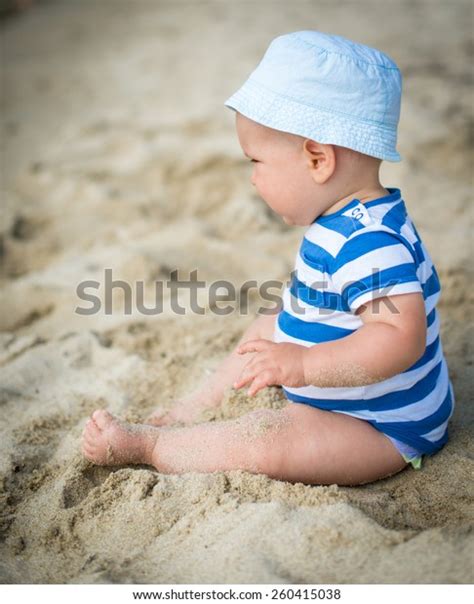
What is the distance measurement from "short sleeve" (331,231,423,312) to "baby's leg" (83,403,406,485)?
0.30m

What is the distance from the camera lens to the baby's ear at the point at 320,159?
5.27ft

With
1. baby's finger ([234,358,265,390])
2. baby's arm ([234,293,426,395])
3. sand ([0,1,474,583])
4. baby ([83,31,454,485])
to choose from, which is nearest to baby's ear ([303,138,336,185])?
baby ([83,31,454,485])

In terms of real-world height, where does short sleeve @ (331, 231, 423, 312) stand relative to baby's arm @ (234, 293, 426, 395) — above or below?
above

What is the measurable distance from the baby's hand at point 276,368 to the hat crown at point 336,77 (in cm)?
53

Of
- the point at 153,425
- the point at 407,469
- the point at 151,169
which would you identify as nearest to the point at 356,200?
the point at 407,469

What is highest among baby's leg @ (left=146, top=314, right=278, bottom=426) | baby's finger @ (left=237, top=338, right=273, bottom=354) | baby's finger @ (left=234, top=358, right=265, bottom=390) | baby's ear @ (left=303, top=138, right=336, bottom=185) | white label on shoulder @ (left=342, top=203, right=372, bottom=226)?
baby's ear @ (left=303, top=138, right=336, bottom=185)

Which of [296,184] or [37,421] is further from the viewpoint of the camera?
[37,421]

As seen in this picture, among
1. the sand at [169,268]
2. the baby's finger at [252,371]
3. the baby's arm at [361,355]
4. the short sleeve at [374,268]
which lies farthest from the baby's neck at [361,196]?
the sand at [169,268]

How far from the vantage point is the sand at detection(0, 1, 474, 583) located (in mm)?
1452

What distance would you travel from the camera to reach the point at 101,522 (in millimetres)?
1573

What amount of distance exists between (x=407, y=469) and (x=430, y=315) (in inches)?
14.6

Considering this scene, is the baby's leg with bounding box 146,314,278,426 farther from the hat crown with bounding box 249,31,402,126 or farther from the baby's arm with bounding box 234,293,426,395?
the hat crown with bounding box 249,31,402,126

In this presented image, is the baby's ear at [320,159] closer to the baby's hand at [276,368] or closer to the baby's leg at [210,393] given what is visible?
the baby's hand at [276,368]
